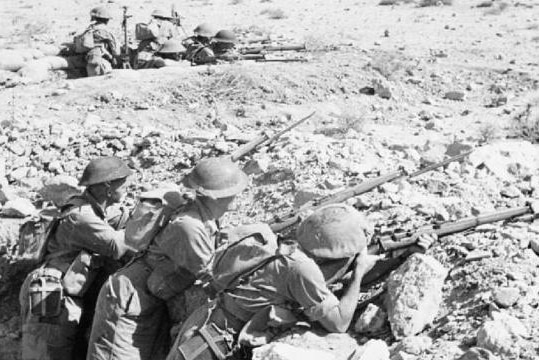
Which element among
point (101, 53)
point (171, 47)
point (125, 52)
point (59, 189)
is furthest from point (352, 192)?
point (125, 52)

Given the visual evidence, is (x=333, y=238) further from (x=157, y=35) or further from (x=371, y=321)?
(x=157, y=35)

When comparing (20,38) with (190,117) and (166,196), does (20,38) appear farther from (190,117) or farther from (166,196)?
(166,196)

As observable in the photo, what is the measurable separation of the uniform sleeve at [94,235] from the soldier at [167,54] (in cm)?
762

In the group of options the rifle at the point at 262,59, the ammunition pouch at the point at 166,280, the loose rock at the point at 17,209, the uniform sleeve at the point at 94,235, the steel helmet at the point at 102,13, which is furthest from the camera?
the steel helmet at the point at 102,13

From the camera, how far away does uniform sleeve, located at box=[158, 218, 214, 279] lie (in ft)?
17.0

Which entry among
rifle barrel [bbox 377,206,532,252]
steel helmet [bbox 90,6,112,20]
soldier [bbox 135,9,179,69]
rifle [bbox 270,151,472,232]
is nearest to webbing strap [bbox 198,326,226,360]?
rifle barrel [bbox 377,206,532,252]

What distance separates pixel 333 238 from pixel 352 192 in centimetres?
162

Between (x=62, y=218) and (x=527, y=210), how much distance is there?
324 cm

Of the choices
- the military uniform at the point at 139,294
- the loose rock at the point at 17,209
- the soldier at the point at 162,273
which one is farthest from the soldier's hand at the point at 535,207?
the loose rock at the point at 17,209

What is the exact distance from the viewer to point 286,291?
15.8 feet

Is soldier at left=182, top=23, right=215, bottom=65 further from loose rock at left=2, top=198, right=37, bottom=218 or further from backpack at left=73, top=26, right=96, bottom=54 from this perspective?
loose rock at left=2, top=198, right=37, bottom=218

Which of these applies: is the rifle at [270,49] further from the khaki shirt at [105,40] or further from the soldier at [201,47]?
the khaki shirt at [105,40]

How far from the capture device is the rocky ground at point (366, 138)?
4.86m

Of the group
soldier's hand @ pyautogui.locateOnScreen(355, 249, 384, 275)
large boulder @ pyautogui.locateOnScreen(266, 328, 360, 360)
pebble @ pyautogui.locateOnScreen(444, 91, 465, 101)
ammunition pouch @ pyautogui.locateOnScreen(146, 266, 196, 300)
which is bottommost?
pebble @ pyautogui.locateOnScreen(444, 91, 465, 101)
